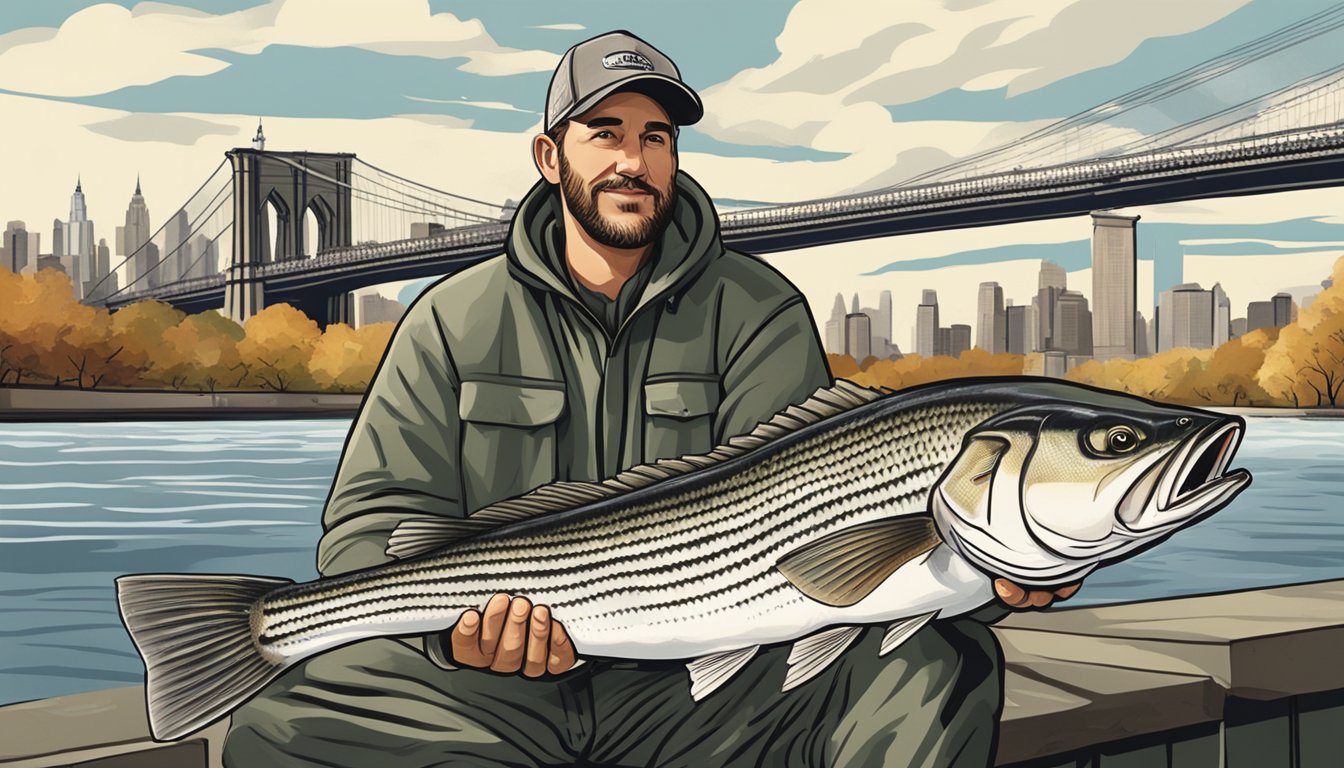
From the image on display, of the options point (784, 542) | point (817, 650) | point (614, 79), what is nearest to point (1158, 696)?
point (817, 650)

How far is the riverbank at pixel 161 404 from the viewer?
63.1 metres

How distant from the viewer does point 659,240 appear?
3797mm

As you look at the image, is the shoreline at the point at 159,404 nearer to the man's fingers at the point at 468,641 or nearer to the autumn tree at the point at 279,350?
the autumn tree at the point at 279,350

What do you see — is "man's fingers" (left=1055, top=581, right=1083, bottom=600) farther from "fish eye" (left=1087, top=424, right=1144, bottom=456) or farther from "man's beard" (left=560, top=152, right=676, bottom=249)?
"man's beard" (left=560, top=152, right=676, bottom=249)

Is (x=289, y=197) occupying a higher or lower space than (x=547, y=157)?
higher

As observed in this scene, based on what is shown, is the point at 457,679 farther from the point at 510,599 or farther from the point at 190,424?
the point at 190,424

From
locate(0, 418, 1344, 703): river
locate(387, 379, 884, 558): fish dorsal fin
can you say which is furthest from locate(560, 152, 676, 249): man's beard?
locate(0, 418, 1344, 703): river

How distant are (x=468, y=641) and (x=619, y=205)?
118cm

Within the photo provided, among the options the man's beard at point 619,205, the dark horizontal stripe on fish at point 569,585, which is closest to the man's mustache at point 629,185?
the man's beard at point 619,205

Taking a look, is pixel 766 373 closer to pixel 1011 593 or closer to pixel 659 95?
pixel 659 95

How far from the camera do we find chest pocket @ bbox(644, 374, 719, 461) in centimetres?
377

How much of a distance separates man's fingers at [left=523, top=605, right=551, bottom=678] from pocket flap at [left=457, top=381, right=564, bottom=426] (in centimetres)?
82

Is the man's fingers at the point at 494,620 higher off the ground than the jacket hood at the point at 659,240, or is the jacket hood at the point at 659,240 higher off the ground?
the jacket hood at the point at 659,240

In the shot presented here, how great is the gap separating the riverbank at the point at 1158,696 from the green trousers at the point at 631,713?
0.40 metres
